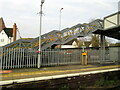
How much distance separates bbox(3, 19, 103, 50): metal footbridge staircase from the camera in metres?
10.0

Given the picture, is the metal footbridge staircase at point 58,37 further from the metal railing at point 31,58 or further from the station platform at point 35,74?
the station platform at point 35,74

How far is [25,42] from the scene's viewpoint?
10.3 metres

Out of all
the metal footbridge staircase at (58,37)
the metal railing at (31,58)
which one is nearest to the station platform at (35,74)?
the metal railing at (31,58)

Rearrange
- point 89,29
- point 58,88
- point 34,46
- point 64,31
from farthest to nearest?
1. point 89,29
2. point 64,31
3. point 34,46
4. point 58,88

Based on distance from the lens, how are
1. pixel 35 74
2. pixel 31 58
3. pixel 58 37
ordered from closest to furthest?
1. pixel 35 74
2. pixel 31 58
3. pixel 58 37

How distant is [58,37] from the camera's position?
1090 cm

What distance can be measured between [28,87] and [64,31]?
23.7 ft

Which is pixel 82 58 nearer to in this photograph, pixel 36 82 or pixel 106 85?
pixel 106 85

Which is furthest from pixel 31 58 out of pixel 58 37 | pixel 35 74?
pixel 58 37

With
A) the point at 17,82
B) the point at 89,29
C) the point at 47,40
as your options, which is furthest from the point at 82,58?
the point at 17,82

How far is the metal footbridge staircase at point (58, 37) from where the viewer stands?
10.0 metres

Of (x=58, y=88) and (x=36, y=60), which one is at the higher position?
(x=36, y=60)

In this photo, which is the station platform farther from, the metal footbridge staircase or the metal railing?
the metal footbridge staircase

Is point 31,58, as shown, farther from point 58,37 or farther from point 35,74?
point 58,37
